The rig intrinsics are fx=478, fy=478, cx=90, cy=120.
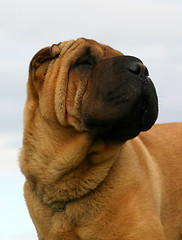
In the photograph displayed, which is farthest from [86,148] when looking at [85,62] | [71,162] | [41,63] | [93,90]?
[41,63]

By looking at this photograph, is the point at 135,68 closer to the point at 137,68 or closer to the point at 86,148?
the point at 137,68

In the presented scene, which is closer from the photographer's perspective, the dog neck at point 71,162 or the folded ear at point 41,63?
the dog neck at point 71,162

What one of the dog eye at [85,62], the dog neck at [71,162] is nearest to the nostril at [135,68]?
the dog eye at [85,62]

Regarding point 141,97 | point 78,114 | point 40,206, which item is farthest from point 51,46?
point 40,206

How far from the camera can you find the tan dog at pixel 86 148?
14.3 feet

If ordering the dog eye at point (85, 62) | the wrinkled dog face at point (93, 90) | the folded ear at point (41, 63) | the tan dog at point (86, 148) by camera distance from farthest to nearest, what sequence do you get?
the folded ear at point (41, 63)
the dog eye at point (85, 62)
the tan dog at point (86, 148)
the wrinkled dog face at point (93, 90)

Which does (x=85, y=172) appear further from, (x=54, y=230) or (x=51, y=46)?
(x=51, y=46)

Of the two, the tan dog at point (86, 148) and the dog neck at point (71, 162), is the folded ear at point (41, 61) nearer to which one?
the tan dog at point (86, 148)

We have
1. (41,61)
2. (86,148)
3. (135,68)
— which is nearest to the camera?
(135,68)

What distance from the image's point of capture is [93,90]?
4.33 metres

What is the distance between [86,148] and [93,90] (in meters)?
0.61

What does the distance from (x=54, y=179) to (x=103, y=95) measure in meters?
1.04

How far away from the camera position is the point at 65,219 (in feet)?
15.7

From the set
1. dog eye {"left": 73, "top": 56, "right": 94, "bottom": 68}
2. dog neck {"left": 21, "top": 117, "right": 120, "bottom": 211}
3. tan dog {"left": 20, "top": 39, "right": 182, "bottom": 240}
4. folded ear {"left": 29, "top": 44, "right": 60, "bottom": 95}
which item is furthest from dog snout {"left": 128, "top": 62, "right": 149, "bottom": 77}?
folded ear {"left": 29, "top": 44, "right": 60, "bottom": 95}
